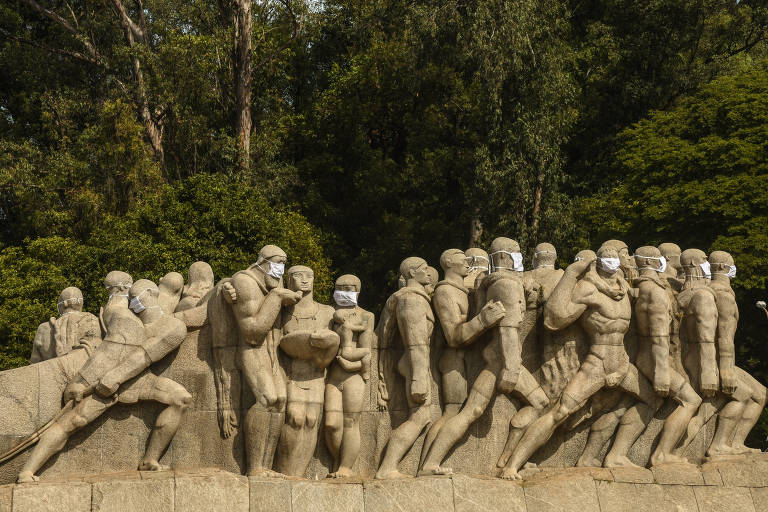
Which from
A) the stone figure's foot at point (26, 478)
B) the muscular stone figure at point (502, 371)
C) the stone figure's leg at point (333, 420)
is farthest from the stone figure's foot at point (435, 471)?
the stone figure's foot at point (26, 478)

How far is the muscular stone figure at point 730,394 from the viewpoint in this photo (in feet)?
60.7

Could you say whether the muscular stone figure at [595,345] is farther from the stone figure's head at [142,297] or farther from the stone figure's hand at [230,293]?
the stone figure's head at [142,297]

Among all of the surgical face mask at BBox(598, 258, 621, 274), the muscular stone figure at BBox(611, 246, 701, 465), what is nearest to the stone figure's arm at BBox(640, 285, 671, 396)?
the muscular stone figure at BBox(611, 246, 701, 465)

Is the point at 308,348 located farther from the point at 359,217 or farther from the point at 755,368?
the point at 359,217

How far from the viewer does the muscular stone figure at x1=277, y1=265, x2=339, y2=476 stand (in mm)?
16828

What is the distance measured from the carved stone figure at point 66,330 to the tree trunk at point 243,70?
17.4m

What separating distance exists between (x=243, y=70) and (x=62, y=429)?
71.3ft

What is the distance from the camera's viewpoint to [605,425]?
18.1 m

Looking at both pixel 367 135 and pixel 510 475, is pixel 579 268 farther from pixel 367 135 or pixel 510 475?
pixel 367 135

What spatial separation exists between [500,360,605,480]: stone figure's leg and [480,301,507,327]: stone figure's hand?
4.77 feet

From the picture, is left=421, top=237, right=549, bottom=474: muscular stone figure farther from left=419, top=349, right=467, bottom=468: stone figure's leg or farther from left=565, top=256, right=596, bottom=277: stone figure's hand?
left=565, top=256, right=596, bottom=277: stone figure's hand

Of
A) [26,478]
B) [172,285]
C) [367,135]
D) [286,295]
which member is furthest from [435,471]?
[367,135]

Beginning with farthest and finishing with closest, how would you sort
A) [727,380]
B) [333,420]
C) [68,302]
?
[68,302] < [727,380] < [333,420]

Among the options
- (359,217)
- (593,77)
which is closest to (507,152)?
(593,77)
